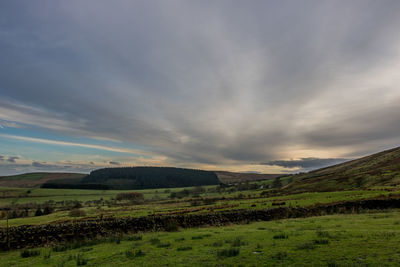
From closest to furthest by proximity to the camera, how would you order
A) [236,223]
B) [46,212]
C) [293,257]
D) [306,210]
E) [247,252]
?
1. [293,257]
2. [247,252]
3. [236,223]
4. [306,210]
5. [46,212]

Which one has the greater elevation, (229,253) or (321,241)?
(321,241)

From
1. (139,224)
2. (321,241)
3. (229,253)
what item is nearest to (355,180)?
(139,224)

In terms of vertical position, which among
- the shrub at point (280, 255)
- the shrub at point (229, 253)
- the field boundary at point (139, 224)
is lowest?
the field boundary at point (139, 224)

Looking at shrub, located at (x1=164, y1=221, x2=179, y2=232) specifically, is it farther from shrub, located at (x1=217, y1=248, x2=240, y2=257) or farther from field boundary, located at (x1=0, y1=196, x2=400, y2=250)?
shrub, located at (x1=217, y1=248, x2=240, y2=257)

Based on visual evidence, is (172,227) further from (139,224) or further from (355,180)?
(355,180)

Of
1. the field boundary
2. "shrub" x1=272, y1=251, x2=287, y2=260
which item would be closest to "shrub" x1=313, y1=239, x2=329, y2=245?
"shrub" x1=272, y1=251, x2=287, y2=260

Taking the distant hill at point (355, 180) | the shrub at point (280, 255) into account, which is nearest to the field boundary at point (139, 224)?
the shrub at point (280, 255)

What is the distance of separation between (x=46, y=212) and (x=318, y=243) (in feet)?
331

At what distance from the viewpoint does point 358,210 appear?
3194cm

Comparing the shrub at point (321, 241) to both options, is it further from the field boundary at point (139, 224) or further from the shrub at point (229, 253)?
the field boundary at point (139, 224)

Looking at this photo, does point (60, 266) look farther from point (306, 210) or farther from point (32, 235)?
point (306, 210)

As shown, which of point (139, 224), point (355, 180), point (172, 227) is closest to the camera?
point (172, 227)

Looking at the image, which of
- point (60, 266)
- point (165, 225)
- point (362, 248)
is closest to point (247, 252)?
point (362, 248)

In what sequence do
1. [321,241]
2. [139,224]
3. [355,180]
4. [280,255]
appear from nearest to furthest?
[280,255] < [321,241] < [139,224] < [355,180]
